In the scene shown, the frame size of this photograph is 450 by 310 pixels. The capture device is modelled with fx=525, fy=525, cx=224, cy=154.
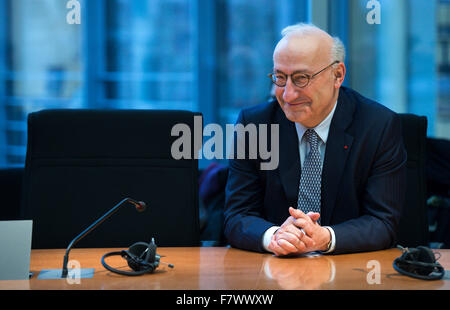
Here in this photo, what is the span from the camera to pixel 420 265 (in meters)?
1.27

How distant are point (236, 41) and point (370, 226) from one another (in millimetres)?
3127

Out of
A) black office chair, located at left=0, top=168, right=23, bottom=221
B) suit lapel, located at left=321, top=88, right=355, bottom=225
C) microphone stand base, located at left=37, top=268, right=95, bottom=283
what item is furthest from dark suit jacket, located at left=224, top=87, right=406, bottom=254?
black office chair, located at left=0, top=168, right=23, bottom=221

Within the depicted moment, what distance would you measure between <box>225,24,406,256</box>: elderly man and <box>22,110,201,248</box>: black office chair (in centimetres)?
20

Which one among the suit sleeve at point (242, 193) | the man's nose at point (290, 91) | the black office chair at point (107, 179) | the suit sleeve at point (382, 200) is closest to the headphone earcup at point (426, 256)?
the suit sleeve at point (382, 200)

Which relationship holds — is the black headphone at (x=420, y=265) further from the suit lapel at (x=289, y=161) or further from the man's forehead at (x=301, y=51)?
the man's forehead at (x=301, y=51)

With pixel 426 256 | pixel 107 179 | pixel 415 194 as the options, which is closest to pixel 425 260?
pixel 426 256

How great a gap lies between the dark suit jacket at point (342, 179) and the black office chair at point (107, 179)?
0.20m

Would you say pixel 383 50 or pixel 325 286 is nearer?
pixel 325 286

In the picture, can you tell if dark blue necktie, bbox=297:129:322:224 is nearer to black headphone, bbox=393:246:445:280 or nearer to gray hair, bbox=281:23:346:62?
→ gray hair, bbox=281:23:346:62

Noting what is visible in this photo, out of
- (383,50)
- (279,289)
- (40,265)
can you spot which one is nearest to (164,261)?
(40,265)

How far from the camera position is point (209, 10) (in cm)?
440

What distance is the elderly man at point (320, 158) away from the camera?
1.76m
